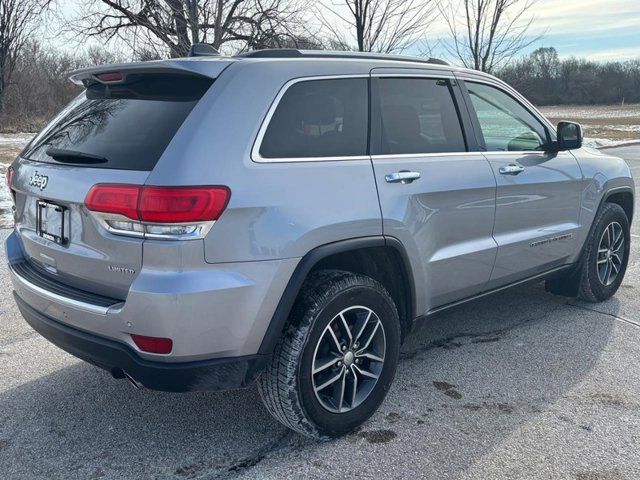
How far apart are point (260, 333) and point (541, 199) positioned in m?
2.38

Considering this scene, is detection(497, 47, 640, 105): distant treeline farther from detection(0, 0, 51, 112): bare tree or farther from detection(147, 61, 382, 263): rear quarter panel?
detection(147, 61, 382, 263): rear quarter panel

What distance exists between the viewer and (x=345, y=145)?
3203 mm

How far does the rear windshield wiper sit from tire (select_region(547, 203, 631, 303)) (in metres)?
3.58

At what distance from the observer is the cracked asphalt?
293 centimetres

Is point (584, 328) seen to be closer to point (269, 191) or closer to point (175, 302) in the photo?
point (269, 191)

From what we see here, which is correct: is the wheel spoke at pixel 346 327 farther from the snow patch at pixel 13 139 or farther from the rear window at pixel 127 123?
the snow patch at pixel 13 139

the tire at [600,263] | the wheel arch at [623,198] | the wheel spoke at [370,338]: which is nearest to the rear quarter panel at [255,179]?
the wheel spoke at [370,338]

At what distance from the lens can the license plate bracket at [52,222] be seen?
2938 millimetres

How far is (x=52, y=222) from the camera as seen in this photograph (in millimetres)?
3016

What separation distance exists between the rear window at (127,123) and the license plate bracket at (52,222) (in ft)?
0.70

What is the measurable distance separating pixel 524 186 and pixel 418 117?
95 centimetres

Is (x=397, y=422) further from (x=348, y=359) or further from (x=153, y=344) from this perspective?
(x=153, y=344)

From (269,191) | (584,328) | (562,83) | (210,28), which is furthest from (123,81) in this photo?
(562,83)

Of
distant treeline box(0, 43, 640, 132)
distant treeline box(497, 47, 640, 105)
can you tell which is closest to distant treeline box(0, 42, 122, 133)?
distant treeline box(0, 43, 640, 132)
